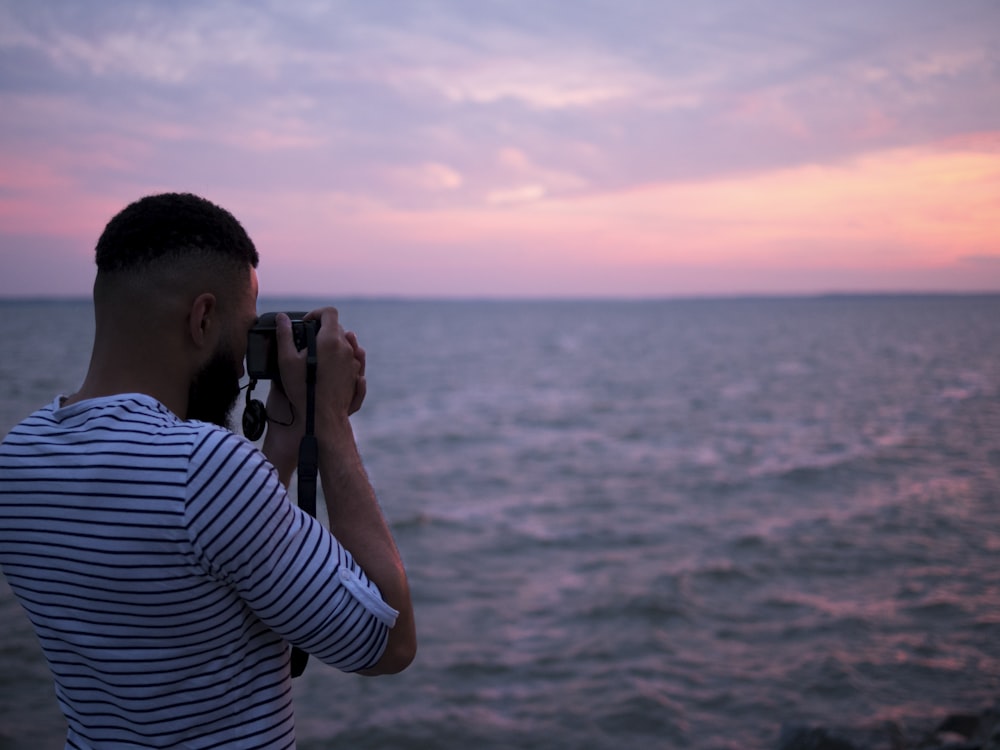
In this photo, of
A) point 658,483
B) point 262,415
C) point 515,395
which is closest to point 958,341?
point 515,395

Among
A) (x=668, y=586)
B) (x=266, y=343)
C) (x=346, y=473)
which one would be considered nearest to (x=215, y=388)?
(x=266, y=343)

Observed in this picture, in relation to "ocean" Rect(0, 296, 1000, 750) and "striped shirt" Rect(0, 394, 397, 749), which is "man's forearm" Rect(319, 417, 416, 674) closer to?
"striped shirt" Rect(0, 394, 397, 749)

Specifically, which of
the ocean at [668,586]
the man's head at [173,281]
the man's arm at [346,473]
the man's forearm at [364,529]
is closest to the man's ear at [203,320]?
the man's head at [173,281]

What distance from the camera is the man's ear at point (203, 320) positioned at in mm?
1551

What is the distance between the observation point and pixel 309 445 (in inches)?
64.5

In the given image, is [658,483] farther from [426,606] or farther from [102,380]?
[102,380]

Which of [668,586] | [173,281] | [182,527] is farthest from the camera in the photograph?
[668,586]

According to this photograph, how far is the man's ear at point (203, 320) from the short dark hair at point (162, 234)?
86 millimetres

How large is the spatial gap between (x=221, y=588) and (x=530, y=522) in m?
11.6

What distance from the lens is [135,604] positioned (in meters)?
1.40

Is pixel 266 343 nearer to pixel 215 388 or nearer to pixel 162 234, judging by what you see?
pixel 215 388

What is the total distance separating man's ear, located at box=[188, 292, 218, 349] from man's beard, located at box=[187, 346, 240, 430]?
0.13ft

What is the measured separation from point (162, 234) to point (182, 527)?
55cm

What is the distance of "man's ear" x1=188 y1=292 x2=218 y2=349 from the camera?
155 cm
